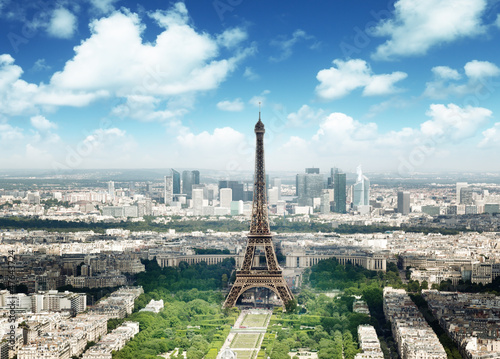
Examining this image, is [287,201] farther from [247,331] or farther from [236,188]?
[247,331]

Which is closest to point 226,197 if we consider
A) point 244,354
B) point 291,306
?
point 291,306

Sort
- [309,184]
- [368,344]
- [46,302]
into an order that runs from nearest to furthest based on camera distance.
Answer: [368,344] → [46,302] → [309,184]

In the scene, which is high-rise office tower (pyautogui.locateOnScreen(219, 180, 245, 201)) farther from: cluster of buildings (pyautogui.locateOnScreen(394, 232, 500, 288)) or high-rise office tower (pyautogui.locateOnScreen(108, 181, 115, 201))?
cluster of buildings (pyautogui.locateOnScreen(394, 232, 500, 288))

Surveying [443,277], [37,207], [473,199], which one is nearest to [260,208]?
[443,277]

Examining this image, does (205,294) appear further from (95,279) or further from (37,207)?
(37,207)

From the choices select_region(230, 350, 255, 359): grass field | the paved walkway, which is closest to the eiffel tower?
the paved walkway
